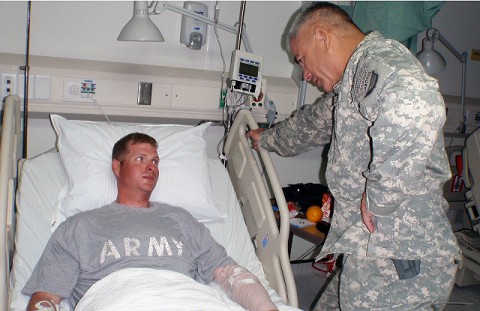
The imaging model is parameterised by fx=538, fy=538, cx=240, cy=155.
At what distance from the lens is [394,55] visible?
182 cm

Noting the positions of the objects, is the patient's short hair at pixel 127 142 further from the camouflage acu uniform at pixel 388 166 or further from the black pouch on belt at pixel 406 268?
the black pouch on belt at pixel 406 268

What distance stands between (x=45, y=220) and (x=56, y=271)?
430mm

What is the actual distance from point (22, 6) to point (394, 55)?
205 centimetres

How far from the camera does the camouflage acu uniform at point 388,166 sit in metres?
1.71

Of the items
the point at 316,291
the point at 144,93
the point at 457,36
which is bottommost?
the point at 316,291

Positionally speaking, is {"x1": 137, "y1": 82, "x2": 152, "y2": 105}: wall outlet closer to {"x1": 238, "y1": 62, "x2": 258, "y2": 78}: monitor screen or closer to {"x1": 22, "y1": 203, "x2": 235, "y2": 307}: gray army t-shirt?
{"x1": 238, "y1": 62, "x2": 258, "y2": 78}: monitor screen

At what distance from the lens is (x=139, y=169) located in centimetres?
247

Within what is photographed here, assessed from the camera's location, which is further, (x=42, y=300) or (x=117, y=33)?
(x=117, y=33)

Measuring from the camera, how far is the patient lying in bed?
6.85ft

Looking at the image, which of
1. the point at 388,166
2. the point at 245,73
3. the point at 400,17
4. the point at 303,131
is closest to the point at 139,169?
the point at 303,131

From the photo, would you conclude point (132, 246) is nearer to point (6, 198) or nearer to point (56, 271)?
point (56, 271)

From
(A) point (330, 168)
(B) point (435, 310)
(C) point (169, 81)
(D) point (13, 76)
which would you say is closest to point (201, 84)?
(C) point (169, 81)

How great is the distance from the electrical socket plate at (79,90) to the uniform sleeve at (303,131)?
993 millimetres

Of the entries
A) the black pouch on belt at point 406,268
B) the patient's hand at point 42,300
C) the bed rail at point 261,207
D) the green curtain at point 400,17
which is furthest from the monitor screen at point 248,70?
the patient's hand at point 42,300
